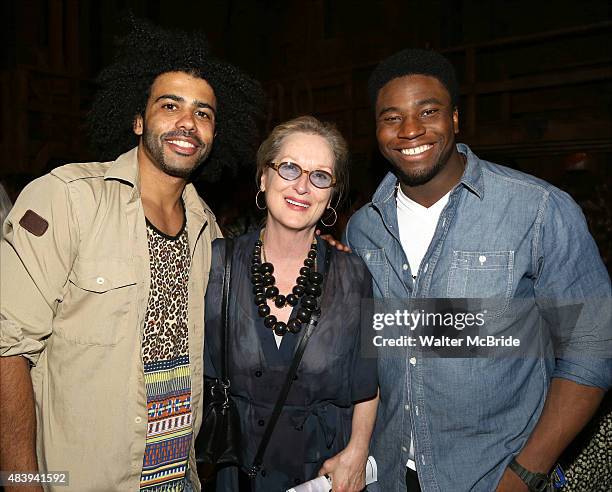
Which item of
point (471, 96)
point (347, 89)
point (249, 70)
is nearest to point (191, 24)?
point (249, 70)

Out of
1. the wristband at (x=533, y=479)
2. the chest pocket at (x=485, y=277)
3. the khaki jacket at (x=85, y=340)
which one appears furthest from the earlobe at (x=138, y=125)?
the wristband at (x=533, y=479)

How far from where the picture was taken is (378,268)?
8.48 ft

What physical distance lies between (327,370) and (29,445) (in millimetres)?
1216

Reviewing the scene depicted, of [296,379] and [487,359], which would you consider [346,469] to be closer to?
[296,379]

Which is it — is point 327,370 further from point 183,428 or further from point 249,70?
point 249,70

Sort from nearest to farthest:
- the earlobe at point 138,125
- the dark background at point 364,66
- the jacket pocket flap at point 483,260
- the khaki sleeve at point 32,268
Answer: the khaki sleeve at point 32,268 < the jacket pocket flap at point 483,260 < the earlobe at point 138,125 < the dark background at point 364,66

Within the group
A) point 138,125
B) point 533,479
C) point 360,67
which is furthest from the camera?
point 360,67

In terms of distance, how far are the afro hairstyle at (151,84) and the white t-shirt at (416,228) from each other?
4.21 feet

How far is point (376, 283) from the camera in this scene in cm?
257

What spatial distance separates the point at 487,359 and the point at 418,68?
4.35 feet

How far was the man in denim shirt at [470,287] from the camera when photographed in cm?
219

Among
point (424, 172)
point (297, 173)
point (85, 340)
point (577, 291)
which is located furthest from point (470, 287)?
point (85, 340)

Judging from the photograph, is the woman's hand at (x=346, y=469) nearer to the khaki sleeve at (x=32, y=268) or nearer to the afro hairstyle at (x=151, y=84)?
the khaki sleeve at (x=32, y=268)

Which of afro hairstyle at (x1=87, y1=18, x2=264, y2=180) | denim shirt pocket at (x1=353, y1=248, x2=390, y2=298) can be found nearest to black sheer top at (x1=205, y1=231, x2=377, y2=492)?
denim shirt pocket at (x1=353, y1=248, x2=390, y2=298)
